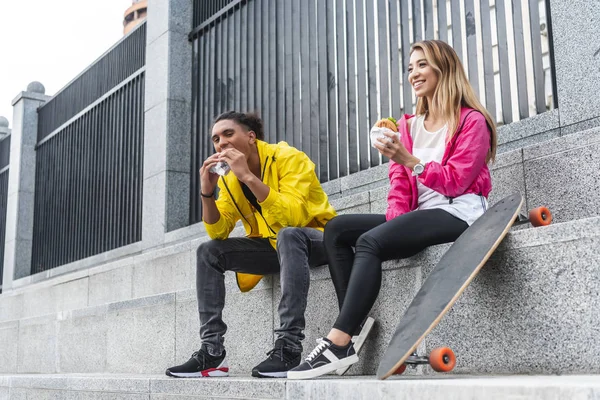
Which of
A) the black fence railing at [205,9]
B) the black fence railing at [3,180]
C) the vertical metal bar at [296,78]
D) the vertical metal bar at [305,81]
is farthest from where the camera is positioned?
the black fence railing at [3,180]

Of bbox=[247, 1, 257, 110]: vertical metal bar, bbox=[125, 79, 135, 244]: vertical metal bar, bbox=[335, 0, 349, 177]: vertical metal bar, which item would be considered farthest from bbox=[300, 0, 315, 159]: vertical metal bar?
bbox=[125, 79, 135, 244]: vertical metal bar

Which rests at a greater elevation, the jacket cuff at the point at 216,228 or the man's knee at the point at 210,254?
the jacket cuff at the point at 216,228

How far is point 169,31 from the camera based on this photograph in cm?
1009

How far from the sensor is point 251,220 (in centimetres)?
518

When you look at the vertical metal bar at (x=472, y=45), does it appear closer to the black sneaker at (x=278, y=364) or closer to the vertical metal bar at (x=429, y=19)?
the vertical metal bar at (x=429, y=19)

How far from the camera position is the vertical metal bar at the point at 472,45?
589 cm

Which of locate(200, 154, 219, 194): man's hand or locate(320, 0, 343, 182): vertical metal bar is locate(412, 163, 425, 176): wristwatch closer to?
locate(200, 154, 219, 194): man's hand

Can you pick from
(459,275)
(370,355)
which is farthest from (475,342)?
(370,355)

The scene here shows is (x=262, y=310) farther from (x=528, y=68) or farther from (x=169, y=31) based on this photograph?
(x=169, y=31)

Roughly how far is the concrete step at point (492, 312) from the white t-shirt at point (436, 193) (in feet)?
0.78

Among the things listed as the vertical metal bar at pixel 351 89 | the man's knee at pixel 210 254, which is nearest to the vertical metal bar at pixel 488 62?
the vertical metal bar at pixel 351 89

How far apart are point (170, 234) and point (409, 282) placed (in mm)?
5721

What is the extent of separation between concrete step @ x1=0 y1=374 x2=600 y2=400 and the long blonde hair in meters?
1.50

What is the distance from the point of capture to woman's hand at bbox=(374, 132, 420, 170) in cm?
395
